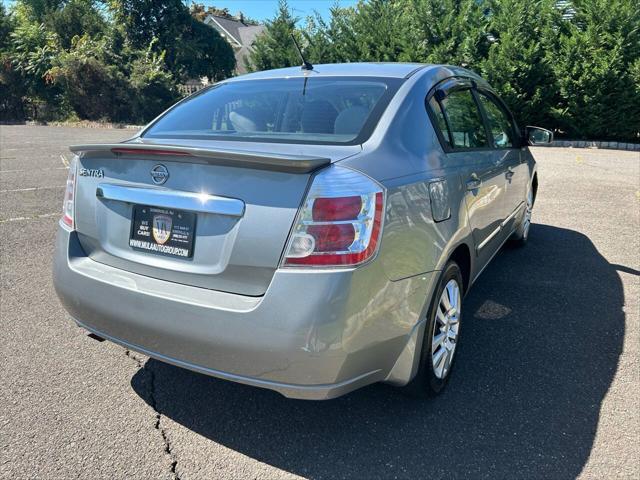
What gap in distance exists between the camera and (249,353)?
192 centimetres

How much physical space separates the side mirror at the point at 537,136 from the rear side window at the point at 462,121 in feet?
4.25

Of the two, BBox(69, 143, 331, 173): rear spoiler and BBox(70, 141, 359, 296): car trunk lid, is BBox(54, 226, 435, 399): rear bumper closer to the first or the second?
BBox(70, 141, 359, 296): car trunk lid

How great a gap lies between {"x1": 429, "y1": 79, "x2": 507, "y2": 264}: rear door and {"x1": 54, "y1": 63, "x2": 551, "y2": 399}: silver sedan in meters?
0.03

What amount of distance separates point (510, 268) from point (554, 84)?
501 inches

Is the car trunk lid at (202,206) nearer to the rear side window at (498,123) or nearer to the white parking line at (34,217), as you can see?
the rear side window at (498,123)

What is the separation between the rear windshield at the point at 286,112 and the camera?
97.6 inches

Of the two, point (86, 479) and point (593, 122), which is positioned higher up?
point (593, 122)

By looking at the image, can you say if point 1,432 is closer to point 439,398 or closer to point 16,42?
point 439,398

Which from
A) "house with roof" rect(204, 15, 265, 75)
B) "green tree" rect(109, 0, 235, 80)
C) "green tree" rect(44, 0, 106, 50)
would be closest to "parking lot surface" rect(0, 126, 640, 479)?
"green tree" rect(109, 0, 235, 80)

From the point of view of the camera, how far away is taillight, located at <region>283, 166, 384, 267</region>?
188cm

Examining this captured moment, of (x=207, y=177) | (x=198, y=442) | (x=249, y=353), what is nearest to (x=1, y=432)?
(x=198, y=442)

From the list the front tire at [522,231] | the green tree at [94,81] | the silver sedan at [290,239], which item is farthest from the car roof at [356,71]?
the green tree at [94,81]

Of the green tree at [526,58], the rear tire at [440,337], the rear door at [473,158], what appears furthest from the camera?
the green tree at [526,58]

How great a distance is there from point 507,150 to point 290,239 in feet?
8.76
